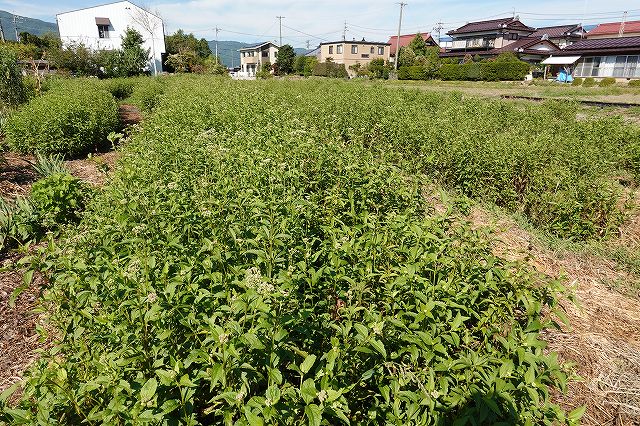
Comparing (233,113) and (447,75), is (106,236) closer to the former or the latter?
(233,113)

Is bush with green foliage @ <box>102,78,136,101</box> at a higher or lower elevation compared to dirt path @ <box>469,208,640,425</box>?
higher

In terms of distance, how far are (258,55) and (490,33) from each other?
131 ft

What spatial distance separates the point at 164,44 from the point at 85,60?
16.9 meters

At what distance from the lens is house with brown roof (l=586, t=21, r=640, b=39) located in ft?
165

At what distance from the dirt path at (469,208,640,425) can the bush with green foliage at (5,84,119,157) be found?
9.00m

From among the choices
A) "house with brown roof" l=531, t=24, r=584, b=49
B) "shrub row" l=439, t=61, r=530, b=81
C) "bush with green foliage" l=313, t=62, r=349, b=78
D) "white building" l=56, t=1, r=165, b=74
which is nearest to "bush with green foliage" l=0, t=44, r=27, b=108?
"white building" l=56, t=1, r=165, b=74

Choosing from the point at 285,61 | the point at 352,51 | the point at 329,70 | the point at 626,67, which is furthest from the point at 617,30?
the point at 285,61

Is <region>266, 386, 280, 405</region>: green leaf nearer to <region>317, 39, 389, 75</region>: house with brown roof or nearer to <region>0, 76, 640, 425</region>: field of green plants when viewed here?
<region>0, 76, 640, 425</region>: field of green plants

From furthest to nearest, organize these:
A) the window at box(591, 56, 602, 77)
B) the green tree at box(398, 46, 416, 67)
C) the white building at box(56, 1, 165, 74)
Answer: the green tree at box(398, 46, 416, 67), the white building at box(56, 1, 165, 74), the window at box(591, 56, 602, 77)

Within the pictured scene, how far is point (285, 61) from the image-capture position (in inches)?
2248

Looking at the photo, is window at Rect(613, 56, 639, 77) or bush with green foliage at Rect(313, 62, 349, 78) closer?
window at Rect(613, 56, 639, 77)

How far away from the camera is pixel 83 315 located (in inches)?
90.7

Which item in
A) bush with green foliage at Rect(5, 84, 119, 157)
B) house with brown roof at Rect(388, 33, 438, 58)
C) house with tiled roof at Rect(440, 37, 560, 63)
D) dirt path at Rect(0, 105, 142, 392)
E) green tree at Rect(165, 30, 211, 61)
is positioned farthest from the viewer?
house with brown roof at Rect(388, 33, 438, 58)

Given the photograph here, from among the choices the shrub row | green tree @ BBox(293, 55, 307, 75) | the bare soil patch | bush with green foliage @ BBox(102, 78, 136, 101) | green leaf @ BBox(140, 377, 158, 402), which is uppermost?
green tree @ BBox(293, 55, 307, 75)
